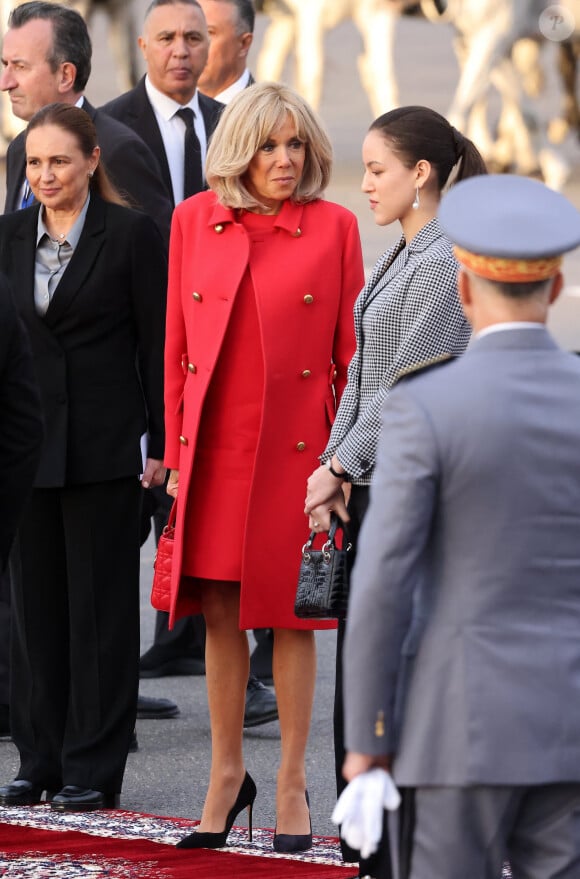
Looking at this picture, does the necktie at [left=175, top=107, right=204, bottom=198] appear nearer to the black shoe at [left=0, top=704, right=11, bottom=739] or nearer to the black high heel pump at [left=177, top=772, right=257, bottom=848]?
the black shoe at [left=0, top=704, right=11, bottom=739]

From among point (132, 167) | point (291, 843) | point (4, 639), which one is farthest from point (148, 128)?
point (291, 843)

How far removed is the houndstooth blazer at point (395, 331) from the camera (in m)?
3.82

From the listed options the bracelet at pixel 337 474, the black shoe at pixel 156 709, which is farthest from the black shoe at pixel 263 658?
the bracelet at pixel 337 474

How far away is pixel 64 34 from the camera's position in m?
5.56

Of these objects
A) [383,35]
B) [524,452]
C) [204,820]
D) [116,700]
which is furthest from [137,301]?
[383,35]

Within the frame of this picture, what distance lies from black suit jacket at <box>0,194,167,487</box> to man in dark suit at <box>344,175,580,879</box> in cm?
224

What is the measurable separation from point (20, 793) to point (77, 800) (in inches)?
6.6

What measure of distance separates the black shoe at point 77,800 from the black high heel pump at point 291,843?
1.88 ft

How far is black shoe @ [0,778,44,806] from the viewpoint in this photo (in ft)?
15.4

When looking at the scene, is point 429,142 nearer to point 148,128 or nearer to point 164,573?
point 164,573

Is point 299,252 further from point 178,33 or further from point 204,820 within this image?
point 178,33

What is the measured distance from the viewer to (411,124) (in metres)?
3.91

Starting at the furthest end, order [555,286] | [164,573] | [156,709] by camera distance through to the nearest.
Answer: [156,709], [164,573], [555,286]

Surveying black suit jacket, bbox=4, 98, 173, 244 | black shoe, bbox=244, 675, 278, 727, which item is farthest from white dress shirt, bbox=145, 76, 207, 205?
black shoe, bbox=244, 675, 278, 727
